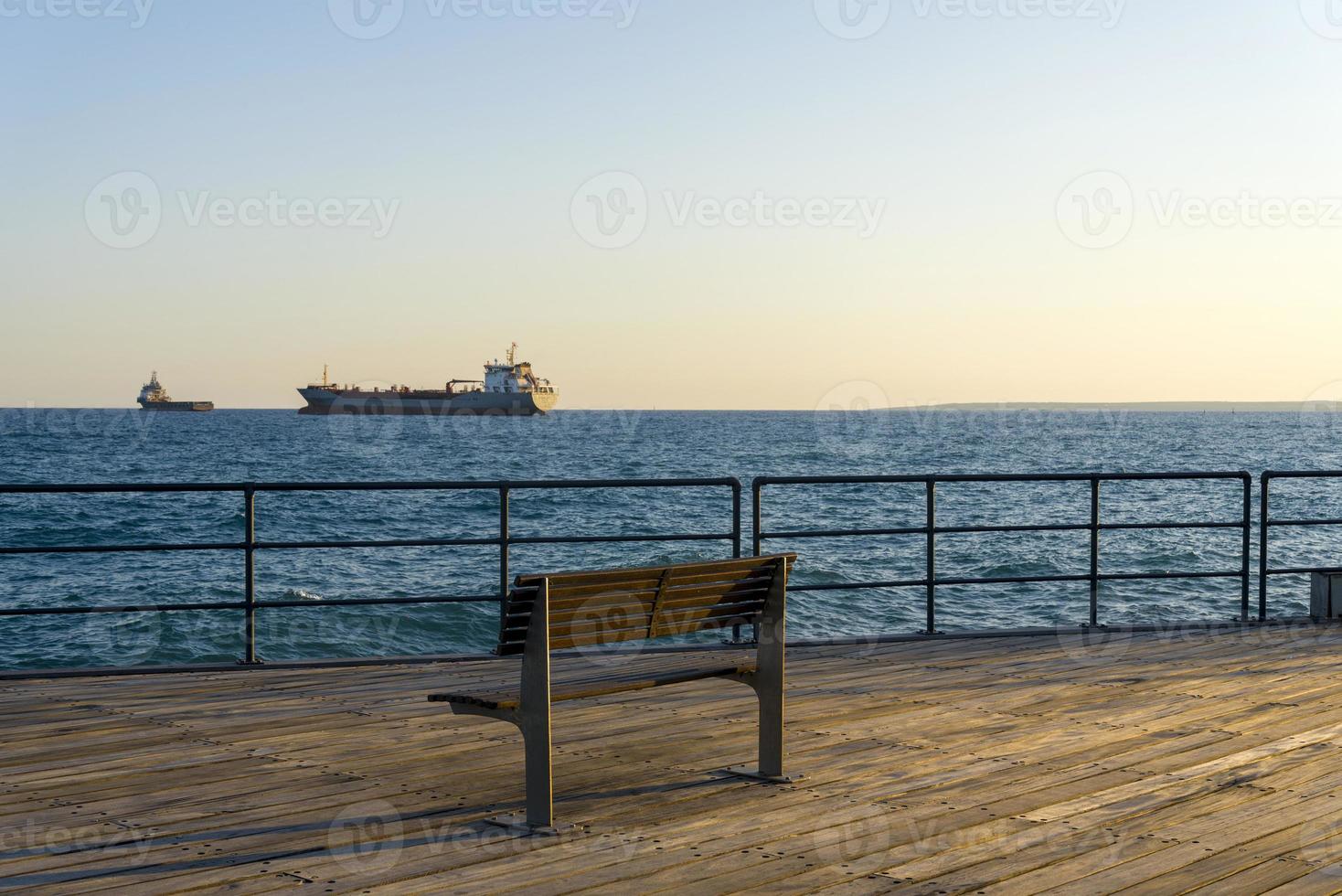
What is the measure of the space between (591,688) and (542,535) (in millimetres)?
16014

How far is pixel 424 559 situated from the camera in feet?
87.0

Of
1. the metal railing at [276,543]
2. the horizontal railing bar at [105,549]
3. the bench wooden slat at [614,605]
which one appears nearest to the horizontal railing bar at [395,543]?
the metal railing at [276,543]

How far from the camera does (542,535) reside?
20.0 metres

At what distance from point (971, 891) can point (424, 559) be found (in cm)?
2388

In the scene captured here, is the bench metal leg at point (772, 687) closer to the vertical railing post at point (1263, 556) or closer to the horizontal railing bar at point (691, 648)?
the horizontal railing bar at point (691, 648)

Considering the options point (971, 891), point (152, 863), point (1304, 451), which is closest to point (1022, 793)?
point (971, 891)

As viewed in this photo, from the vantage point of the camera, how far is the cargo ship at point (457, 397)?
12731 cm

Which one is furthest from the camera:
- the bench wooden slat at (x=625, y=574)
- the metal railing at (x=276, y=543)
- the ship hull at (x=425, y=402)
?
the ship hull at (x=425, y=402)

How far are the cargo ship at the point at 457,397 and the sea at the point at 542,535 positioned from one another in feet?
165

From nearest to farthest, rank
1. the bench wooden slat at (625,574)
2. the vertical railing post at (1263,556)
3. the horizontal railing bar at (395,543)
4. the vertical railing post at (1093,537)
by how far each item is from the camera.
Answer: the bench wooden slat at (625,574)
the horizontal railing bar at (395,543)
the vertical railing post at (1093,537)
the vertical railing post at (1263,556)

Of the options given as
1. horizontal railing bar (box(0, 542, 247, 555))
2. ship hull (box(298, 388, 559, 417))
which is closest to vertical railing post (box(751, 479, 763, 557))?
horizontal railing bar (box(0, 542, 247, 555))

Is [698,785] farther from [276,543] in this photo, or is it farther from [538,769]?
[276,543]

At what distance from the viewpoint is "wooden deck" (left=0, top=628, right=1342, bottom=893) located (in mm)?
3545

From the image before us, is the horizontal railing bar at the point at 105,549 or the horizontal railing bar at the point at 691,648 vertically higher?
the horizontal railing bar at the point at 105,549
